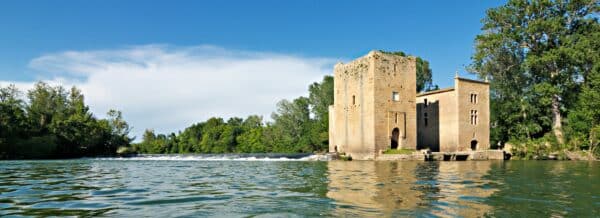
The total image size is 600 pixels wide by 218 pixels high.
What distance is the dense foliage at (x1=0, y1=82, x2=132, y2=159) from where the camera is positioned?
38.8 meters

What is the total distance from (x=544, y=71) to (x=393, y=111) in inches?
582

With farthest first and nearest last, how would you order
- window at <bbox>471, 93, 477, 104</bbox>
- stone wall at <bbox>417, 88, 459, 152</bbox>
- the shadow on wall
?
the shadow on wall < window at <bbox>471, 93, 477, 104</bbox> < stone wall at <bbox>417, 88, 459, 152</bbox>

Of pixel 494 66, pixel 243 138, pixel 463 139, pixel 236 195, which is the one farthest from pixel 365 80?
pixel 243 138

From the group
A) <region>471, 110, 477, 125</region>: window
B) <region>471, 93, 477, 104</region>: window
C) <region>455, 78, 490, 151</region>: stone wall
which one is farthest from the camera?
<region>471, 93, 477, 104</region>: window

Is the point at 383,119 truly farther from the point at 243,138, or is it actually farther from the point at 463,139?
the point at 243,138

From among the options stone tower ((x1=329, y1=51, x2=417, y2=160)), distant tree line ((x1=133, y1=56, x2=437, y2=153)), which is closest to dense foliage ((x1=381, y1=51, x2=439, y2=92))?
distant tree line ((x1=133, y1=56, x2=437, y2=153))

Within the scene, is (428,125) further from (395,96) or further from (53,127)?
(53,127)

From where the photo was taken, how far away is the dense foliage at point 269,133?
53.4 meters

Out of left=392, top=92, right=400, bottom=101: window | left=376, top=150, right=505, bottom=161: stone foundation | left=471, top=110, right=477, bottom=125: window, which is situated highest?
left=392, top=92, right=400, bottom=101: window

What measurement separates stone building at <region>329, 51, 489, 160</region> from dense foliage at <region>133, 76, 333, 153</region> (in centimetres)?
1179

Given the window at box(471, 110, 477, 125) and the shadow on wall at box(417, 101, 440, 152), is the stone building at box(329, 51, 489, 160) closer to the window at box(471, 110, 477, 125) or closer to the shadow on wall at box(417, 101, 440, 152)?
the shadow on wall at box(417, 101, 440, 152)

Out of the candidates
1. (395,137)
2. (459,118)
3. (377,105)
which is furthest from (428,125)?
(377,105)

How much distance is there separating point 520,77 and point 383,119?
1612 centimetres

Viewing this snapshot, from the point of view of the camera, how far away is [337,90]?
3919cm
